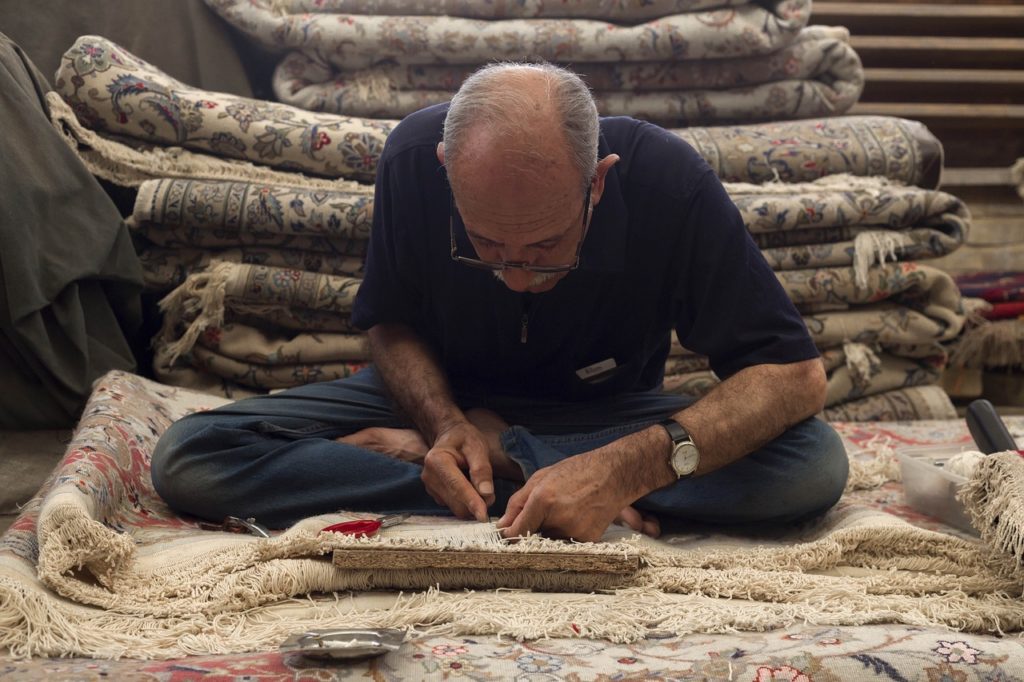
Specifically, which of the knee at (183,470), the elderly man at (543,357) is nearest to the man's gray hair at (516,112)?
the elderly man at (543,357)

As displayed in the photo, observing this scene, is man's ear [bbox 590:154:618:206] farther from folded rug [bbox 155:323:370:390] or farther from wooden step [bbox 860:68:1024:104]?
wooden step [bbox 860:68:1024:104]

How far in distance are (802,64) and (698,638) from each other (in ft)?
6.24

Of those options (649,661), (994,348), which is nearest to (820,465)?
(649,661)

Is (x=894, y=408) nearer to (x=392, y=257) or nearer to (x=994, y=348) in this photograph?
(x=994, y=348)

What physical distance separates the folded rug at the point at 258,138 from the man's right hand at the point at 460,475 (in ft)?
3.29

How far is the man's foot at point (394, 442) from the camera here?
1715mm

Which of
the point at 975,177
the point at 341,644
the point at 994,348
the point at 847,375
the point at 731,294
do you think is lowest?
the point at 994,348

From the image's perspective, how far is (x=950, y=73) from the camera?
3.39 m

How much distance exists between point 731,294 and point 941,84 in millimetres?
2269

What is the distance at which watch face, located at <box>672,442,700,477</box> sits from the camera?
145 cm

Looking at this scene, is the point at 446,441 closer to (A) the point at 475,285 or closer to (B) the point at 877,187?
(A) the point at 475,285

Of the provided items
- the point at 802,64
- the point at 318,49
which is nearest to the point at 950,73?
the point at 802,64

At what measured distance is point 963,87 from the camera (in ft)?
11.3

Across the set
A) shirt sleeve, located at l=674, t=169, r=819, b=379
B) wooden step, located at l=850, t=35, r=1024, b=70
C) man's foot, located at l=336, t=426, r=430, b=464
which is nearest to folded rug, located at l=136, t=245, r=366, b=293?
man's foot, located at l=336, t=426, r=430, b=464
